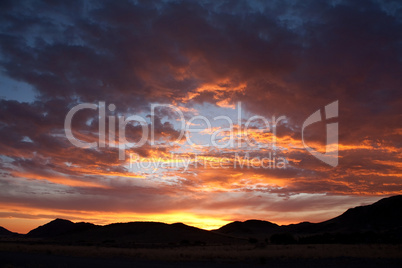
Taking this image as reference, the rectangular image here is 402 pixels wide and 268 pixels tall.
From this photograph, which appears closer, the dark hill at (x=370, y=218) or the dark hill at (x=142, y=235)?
the dark hill at (x=142, y=235)

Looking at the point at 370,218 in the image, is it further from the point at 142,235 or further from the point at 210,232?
the point at 142,235

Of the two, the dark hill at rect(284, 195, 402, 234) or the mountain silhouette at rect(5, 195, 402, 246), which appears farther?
the dark hill at rect(284, 195, 402, 234)

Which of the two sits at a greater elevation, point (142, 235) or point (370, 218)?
point (370, 218)

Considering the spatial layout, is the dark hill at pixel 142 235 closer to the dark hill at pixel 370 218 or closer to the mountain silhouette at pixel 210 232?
the mountain silhouette at pixel 210 232

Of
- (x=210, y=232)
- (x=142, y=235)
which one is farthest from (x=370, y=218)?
(x=142, y=235)

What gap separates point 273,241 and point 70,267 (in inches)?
2563

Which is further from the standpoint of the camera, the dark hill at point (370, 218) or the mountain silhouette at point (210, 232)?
the dark hill at point (370, 218)

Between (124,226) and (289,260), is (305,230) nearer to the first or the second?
(124,226)

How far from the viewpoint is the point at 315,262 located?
32.8 m

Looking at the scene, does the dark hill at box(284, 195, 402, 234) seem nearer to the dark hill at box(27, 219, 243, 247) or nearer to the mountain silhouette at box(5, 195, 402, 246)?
the mountain silhouette at box(5, 195, 402, 246)

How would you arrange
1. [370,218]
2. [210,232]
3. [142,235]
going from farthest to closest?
[370,218]
[210,232]
[142,235]

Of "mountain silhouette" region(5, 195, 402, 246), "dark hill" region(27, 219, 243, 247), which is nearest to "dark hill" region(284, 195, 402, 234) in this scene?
"mountain silhouette" region(5, 195, 402, 246)

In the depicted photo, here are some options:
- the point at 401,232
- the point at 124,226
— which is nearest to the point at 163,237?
the point at 124,226

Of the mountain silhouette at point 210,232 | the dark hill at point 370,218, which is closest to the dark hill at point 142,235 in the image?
the mountain silhouette at point 210,232
